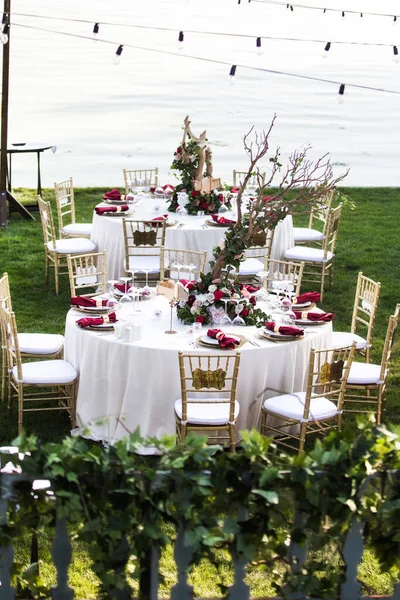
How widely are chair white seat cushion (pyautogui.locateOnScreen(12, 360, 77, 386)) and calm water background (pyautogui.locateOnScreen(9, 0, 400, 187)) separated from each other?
7527mm

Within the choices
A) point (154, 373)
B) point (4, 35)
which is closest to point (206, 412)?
point (154, 373)

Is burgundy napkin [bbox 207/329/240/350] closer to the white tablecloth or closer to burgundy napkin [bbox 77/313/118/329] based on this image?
burgundy napkin [bbox 77/313/118/329]

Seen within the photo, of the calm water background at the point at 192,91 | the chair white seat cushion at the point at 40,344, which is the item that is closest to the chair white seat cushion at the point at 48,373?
the chair white seat cushion at the point at 40,344

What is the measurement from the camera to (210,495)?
2906mm

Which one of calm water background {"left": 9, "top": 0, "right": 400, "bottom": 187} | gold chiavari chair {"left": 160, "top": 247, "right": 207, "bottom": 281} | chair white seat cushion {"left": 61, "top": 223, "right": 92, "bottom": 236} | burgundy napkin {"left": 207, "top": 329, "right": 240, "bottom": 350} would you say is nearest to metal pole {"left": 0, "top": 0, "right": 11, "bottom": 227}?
chair white seat cushion {"left": 61, "top": 223, "right": 92, "bottom": 236}

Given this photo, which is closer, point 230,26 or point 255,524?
point 255,524

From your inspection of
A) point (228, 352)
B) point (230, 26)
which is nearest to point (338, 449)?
point (228, 352)

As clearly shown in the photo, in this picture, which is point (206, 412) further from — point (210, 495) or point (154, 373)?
point (210, 495)

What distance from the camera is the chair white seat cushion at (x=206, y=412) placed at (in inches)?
235

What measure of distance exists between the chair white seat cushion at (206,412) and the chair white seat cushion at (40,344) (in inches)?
53.0

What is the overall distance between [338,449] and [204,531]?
0.48 m

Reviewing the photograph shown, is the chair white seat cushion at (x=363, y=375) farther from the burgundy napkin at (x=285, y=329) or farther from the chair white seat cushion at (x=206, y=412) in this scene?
the chair white seat cushion at (x=206, y=412)

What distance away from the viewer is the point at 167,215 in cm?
992

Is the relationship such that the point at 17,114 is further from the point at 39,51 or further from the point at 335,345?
the point at 335,345
